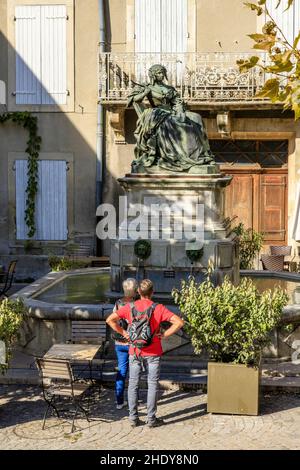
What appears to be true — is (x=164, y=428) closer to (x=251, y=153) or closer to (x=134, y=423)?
(x=134, y=423)

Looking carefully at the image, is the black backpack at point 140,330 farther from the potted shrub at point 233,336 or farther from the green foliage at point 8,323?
the green foliage at point 8,323

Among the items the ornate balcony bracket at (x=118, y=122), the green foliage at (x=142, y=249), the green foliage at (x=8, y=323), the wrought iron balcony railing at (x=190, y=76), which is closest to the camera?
the green foliage at (x=8, y=323)

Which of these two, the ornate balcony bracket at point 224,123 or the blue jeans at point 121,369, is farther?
the ornate balcony bracket at point 224,123

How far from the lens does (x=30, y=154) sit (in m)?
18.1

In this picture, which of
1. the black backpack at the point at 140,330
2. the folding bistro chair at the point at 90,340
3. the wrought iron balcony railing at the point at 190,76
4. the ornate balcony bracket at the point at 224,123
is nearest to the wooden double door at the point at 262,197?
the ornate balcony bracket at the point at 224,123

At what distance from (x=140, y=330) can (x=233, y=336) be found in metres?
0.93

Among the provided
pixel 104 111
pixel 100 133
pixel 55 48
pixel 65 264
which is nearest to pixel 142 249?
pixel 65 264

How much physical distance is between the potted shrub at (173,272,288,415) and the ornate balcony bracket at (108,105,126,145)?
34.0ft

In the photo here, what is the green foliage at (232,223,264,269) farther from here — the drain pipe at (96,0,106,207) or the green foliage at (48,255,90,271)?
the drain pipe at (96,0,106,207)

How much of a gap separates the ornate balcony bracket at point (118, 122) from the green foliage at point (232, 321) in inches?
405

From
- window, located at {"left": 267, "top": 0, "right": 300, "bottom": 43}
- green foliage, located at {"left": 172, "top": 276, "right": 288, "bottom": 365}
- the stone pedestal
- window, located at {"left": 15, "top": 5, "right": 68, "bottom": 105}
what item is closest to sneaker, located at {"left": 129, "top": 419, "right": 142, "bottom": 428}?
green foliage, located at {"left": 172, "top": 276, "right": 288, "bottom": 365}

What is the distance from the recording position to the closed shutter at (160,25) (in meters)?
18.1

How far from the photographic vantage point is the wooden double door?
60.1 feet

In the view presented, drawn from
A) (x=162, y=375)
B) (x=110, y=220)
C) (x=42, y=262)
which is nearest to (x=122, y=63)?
(x=110, y=220)
